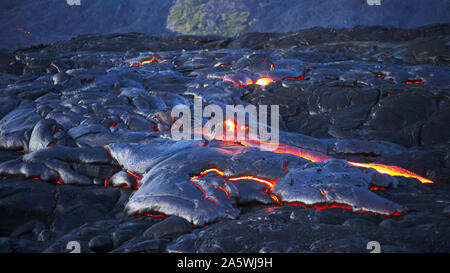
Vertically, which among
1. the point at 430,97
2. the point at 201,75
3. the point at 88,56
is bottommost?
the point at 430,97

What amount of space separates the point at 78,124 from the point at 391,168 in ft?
12.1

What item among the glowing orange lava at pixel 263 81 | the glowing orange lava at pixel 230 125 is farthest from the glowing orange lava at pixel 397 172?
the glowing orange lava at pixel 263 81

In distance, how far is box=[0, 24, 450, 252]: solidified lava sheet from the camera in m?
2.09

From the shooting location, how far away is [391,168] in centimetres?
313

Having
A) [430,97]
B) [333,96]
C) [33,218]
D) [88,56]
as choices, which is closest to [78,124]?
[33,218]

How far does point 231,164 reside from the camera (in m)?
2.86

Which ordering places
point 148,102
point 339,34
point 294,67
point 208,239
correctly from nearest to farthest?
point 208,239
point 148,102
point 294,67
point 339,34

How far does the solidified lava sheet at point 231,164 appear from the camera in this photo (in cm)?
209

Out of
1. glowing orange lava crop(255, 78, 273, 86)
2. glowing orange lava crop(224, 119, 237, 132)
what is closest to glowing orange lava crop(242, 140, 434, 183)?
glowing orange lava crop(224, 119, 237, 132)

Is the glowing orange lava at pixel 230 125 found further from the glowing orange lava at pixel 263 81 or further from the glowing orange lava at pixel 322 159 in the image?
the glowing orange lava at pixel 263 81

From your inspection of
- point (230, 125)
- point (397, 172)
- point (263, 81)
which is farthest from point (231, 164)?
point (263, 81)

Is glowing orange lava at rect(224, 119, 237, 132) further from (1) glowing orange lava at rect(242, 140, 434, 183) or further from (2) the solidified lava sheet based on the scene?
(1) glowing orange lava at rect(242, 140, 434, 183)

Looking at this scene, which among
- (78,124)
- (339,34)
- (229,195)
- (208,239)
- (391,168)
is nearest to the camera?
(208,239)
